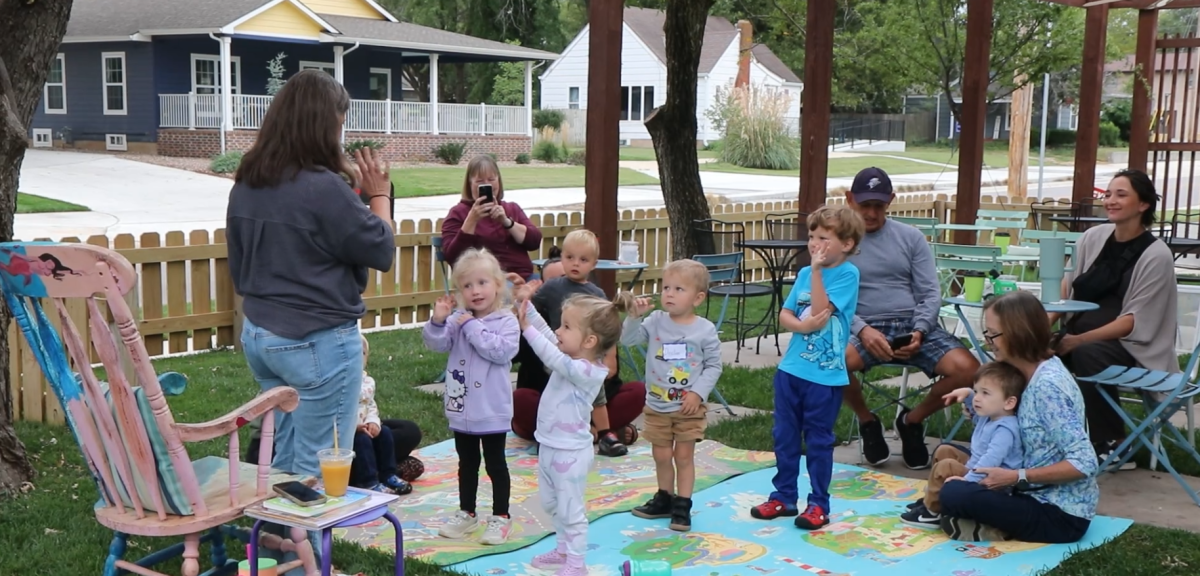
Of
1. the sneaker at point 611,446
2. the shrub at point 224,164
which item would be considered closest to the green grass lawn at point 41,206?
the shrub at point 224,164

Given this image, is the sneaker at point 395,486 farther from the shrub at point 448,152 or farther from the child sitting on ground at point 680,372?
the shrub at point 448,152

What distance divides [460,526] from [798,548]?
4.31 feet

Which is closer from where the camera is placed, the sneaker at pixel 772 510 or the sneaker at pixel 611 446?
the sneaker at pixel 772 510

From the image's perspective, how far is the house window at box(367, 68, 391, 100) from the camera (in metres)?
33.0

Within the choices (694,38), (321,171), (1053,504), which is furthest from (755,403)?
(694,38)

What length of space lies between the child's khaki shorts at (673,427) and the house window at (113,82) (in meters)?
28.3

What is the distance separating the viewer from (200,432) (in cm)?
322

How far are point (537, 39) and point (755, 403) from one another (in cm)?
4278

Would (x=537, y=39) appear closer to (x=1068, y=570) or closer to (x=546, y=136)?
(x=546, y=136)

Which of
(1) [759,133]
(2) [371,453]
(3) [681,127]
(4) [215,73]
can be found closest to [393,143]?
(4) [215,73]

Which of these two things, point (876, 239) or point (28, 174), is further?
point (28, 174)

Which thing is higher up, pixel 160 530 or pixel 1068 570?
pixel 160 530

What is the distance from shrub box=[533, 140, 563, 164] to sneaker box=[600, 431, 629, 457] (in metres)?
29.4

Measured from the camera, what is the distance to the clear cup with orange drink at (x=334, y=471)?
3.38 meters
